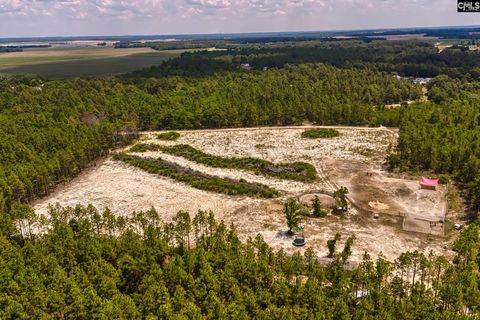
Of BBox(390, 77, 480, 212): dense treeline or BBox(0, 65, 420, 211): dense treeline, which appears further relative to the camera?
BBox(0, 65, 420, 211): dense treeline

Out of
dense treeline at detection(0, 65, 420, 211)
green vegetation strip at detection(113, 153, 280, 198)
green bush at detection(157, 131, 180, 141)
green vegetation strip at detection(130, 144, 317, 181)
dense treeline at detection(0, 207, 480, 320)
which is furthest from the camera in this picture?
green bush at detection(157, 131, 180, 141)

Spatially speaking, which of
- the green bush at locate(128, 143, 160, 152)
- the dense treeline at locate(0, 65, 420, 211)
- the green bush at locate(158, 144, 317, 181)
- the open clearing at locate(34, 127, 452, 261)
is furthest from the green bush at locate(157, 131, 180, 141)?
the green bush at locate(158, 144, 317, 181)

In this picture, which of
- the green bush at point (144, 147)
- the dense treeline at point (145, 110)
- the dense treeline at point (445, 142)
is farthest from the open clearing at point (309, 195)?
the dense treeline at point (145, 110)

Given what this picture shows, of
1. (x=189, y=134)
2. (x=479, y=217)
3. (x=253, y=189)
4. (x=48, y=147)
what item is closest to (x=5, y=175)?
(x=48, y=147)

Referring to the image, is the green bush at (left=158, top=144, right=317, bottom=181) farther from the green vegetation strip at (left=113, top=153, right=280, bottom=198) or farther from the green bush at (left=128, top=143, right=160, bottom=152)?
the green vegetation strip at (left=113, top=153, right=280, bottom=198)

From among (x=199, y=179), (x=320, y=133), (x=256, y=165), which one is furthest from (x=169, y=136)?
(x=320, y=133)

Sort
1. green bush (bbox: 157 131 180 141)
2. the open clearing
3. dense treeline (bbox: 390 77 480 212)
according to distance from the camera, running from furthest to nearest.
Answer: green bush (bbox: 157 131 180 141), dense treeline (bbox: 390 77 480 212), the open clearing
